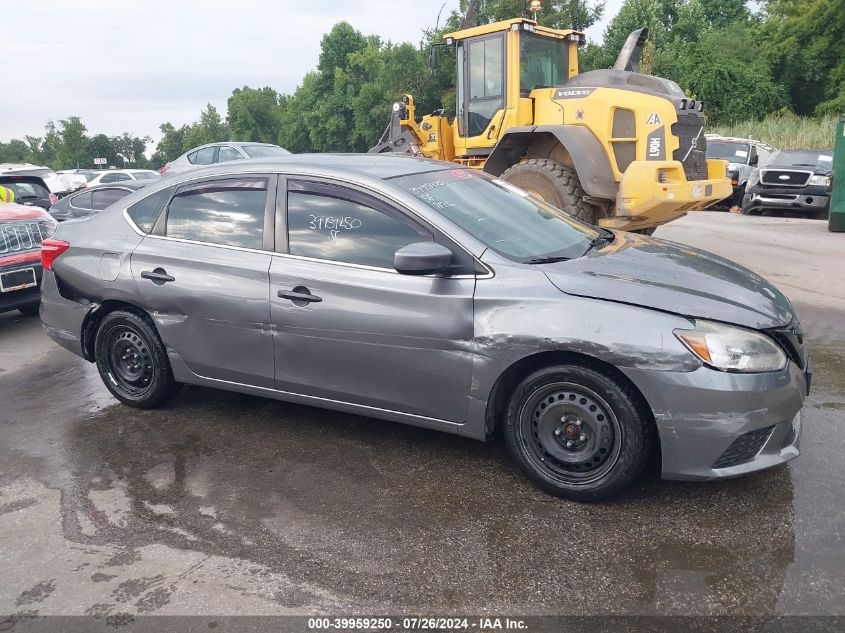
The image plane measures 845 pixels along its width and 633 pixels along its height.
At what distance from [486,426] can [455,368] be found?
0.34 m

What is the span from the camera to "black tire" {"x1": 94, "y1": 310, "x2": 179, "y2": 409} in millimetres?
4703

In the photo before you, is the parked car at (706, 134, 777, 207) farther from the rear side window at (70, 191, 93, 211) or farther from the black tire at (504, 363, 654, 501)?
the black tire at (504, 363, 654, 501)

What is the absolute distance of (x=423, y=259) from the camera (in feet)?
11.5

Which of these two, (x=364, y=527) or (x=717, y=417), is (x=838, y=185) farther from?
(x=364, y=527)

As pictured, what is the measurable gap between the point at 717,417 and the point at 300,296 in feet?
7.29

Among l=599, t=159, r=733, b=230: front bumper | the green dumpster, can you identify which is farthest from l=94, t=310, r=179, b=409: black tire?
the green dumpster

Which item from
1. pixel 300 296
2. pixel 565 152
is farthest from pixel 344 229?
pixel 565 152

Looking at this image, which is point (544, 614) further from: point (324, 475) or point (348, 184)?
point (348, 184)

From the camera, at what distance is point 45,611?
2828 mm

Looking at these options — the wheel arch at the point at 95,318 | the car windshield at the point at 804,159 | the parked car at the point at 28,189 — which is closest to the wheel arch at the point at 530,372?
the wheel arch at the point at 95,318

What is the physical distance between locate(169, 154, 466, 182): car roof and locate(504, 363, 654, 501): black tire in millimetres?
1532

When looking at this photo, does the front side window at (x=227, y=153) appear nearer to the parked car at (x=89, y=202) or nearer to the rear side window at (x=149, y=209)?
the parked car at (x=89, y=202)

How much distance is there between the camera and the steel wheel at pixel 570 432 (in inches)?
132

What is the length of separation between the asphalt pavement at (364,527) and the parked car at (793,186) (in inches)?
470
